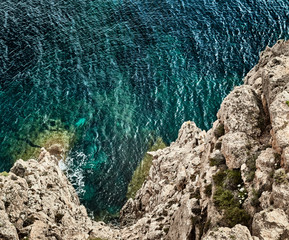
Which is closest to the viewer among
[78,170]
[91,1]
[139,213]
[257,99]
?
[257,99]

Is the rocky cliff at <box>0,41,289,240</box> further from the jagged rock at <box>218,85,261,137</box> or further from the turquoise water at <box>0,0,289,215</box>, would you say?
the turquoise water at <box>0,0,289,215</box>

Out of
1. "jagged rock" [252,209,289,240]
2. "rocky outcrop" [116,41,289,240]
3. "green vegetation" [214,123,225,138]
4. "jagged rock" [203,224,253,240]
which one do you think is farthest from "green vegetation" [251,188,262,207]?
"green vegetation" [214,123,225,138]

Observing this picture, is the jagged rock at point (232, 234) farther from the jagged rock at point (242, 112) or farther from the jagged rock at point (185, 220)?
the jagged rock at point (242, 112)

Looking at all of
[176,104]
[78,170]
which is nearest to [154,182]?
[78,170]

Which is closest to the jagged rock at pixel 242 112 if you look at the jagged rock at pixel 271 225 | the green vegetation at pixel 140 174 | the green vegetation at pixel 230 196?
the green vegetation at pixel 230 196

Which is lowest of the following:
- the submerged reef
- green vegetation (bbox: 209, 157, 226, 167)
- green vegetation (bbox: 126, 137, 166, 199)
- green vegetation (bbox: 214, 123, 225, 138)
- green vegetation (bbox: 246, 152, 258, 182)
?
green vegetation (bbox: 126, 137, 166, 199)

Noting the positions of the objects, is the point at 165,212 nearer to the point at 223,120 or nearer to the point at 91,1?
the point at 223,120
